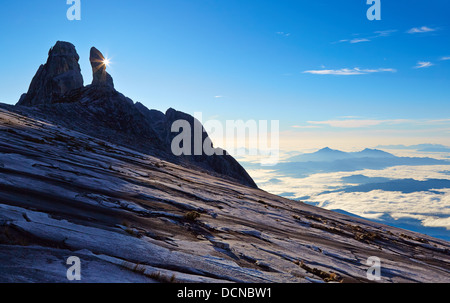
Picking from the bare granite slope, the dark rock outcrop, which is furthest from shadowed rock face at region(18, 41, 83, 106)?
the bare granite slope

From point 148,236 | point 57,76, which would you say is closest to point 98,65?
point 57,76

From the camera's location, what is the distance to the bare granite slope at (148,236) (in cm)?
736

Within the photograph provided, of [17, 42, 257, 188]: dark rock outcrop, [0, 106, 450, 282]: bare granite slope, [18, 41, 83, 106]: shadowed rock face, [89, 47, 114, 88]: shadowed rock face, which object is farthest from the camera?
[89, 47, 114, 88]: shadowed rock face

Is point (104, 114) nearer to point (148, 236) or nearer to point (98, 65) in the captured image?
point (148, 236)

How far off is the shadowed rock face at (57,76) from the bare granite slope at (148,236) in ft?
213

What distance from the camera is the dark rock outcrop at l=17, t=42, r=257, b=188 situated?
143ft

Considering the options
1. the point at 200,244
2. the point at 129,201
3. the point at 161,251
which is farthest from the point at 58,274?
the point at 129,201

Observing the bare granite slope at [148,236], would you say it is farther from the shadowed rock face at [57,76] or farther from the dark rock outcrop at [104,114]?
the shadowed rock face at [57,76]

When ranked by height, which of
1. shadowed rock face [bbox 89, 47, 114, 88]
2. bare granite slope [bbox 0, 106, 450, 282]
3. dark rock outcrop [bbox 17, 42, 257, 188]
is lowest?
bare granite slope [bbox 0, 106, 450, 282]

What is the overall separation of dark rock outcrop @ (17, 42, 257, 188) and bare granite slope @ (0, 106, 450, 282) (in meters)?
23.4

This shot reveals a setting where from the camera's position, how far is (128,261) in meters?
7.75

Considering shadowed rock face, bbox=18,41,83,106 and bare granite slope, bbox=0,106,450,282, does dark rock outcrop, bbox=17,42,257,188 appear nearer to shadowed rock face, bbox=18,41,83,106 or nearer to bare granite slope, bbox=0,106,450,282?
shadowed rock face, bbox=18,41,83,106

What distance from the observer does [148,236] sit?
10.1m
